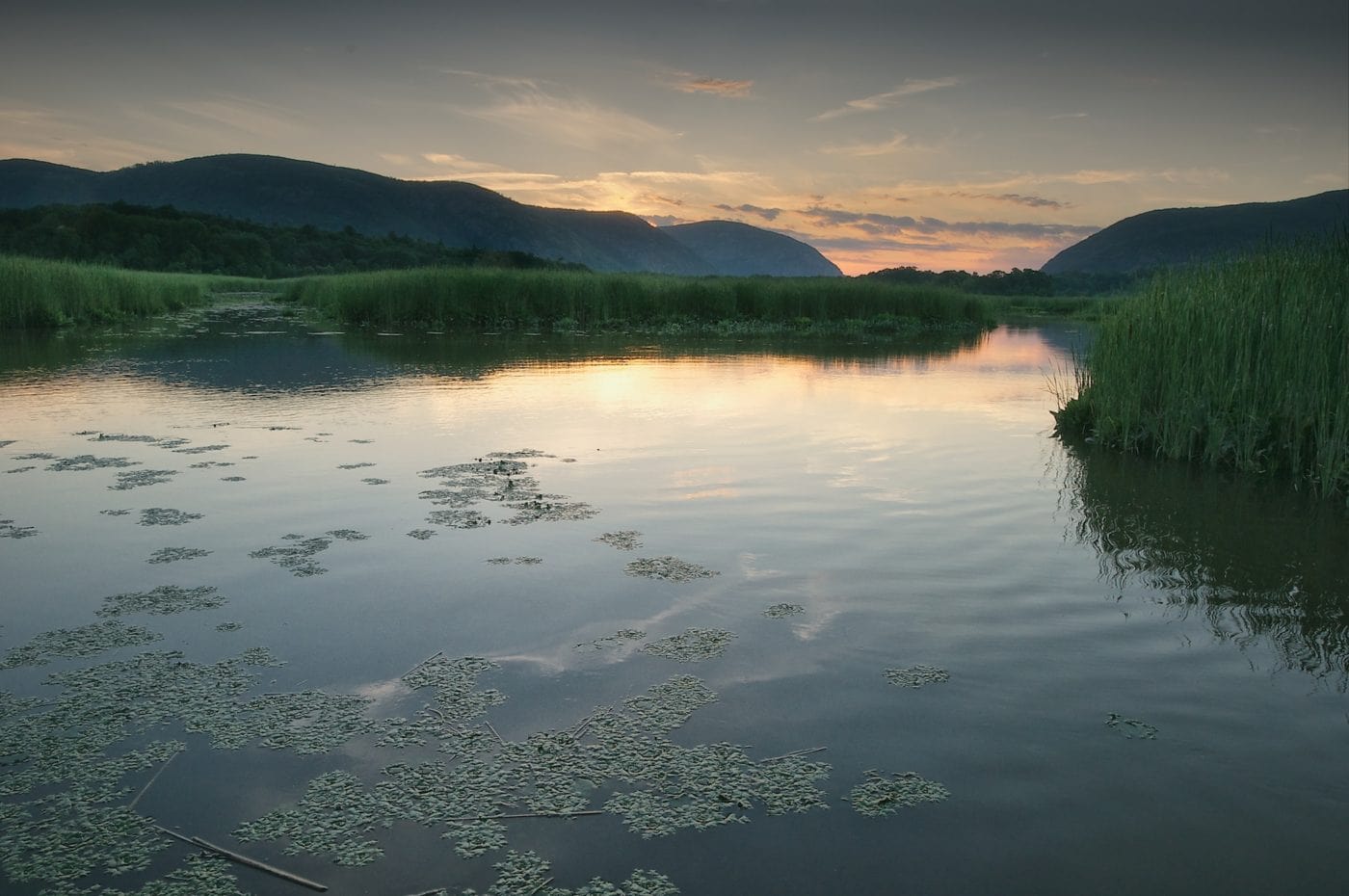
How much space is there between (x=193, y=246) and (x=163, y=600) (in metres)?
97.4

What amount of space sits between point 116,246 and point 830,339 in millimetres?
80909

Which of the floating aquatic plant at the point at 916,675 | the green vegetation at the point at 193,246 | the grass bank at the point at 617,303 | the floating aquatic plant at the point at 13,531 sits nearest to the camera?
the floating aquatic plant at the point at 916,675

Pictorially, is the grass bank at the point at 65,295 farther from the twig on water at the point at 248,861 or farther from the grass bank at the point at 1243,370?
the twig on water at the point at 248,861

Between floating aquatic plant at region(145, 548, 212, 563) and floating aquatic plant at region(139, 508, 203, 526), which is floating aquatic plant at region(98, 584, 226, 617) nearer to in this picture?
floating aquatic plant at region(145, 548, 212, 563)

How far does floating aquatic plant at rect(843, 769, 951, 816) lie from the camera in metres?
2.89

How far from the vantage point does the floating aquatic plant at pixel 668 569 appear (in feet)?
16.8

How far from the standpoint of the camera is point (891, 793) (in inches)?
117

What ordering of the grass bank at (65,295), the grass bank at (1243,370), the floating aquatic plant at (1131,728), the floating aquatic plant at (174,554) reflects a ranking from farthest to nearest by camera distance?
the grass bank at (65,295) → the grass bank at (1243,370) → the floating aquatic plant at (174,554) → the floating aquatic plant at (1131,728)

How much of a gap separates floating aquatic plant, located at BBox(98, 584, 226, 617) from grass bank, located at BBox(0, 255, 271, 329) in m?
20.9

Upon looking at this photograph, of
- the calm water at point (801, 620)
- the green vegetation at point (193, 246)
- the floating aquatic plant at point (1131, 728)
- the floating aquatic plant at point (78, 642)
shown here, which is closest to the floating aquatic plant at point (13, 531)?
the calm water at point (801, 620)

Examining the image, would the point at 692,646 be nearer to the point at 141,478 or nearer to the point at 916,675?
the point at 916,675

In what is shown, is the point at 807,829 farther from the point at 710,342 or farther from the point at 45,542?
the point at 710,342

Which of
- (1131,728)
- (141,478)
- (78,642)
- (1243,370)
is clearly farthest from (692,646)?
(1243,370)

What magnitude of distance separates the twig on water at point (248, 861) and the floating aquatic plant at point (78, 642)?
164cm
